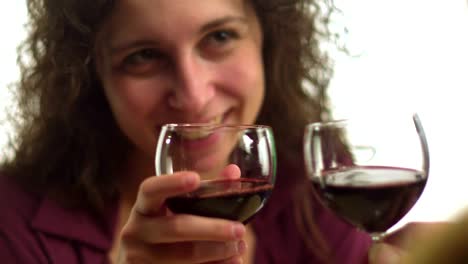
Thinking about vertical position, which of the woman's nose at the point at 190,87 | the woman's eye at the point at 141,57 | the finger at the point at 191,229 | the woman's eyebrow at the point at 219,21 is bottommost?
the finger at the point at 191,229

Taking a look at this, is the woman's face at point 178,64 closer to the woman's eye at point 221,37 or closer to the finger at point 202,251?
the woman's eye at point 221,37

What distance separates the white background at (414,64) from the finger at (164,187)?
1.39m

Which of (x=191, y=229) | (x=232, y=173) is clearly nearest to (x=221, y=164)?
(x=232, y=173)

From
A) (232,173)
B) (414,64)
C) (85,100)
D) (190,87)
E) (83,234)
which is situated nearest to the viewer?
(232,173)

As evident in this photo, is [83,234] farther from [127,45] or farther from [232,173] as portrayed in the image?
[232,173]

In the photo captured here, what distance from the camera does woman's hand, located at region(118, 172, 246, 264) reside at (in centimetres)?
71

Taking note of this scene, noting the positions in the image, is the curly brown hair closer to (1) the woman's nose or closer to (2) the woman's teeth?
(1) the woman's nose

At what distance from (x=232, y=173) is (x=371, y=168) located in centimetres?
23

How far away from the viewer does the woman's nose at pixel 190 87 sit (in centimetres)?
111

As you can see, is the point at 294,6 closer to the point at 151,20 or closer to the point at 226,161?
the point at 151,20

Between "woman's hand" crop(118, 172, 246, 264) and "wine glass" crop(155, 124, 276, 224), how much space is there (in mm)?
26

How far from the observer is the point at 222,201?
2.52ft

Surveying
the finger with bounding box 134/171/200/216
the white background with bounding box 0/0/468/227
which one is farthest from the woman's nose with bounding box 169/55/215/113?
the white background with bounding box 0/0/468/227

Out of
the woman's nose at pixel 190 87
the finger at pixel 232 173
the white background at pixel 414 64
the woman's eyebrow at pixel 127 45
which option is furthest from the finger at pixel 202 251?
the white background at pixel 414 64
